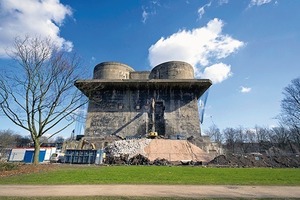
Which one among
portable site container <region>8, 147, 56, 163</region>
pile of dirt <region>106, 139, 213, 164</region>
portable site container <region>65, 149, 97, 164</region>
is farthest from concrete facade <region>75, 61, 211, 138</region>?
portable site container <region>65, 149, 97, 164</region>

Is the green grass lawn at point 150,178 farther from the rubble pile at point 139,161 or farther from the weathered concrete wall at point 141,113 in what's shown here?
the weathered concrete wall at point 141,113

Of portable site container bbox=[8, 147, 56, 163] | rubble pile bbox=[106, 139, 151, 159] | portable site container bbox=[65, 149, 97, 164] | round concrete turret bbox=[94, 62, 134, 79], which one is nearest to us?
portable site container bbox=[65, 149, 97, 164]

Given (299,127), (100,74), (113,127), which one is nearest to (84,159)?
(113,127)

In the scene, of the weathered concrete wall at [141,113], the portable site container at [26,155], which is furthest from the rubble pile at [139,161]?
the portable site container at [26,155]

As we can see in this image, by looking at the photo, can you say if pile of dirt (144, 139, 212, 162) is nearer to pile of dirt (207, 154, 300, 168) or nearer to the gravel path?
pile of dirt (207, 154, 300, 168)

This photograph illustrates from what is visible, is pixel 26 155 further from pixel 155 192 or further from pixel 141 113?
pixel 155 192

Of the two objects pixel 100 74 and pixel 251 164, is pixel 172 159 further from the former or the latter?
pixel 100 74

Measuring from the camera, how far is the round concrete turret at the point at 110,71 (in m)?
42.8

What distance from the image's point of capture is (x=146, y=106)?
126ft

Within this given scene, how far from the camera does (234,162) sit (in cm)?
2341

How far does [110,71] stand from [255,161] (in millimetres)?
30294

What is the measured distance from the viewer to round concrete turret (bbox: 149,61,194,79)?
41125 millimetres

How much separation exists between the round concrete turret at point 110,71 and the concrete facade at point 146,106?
13.7 feet

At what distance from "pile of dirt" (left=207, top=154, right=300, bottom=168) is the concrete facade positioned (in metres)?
11.6
